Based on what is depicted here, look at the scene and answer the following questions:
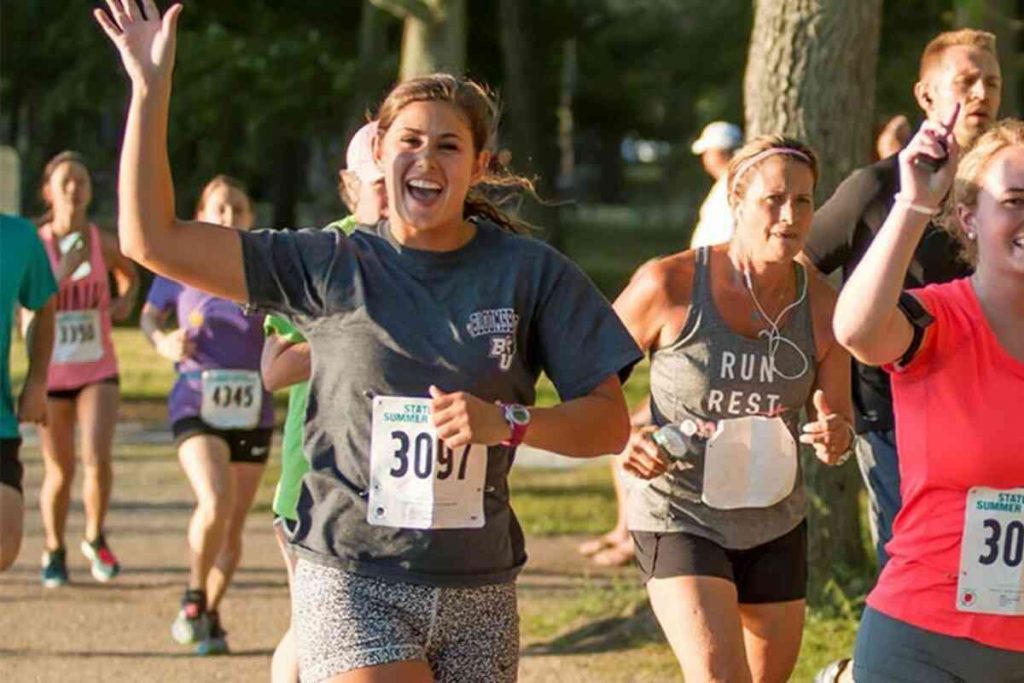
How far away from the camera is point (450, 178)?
4336 millimetres

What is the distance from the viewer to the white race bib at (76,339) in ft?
32.9

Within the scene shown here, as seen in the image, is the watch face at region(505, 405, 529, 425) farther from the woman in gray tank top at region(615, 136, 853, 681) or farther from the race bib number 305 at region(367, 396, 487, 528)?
the woman in gray tank top at region(615, 136, 853, 681)

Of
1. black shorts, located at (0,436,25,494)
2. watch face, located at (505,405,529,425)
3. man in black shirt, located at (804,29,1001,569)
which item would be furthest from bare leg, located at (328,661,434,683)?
black shorts, located at (0,436,25,494)

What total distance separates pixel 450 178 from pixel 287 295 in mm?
417

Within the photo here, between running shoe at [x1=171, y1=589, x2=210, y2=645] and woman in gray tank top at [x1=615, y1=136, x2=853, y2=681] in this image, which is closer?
woman in gray tank top at [x1=615, y1=136, x2=853, y2=681]

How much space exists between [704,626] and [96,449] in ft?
17.1

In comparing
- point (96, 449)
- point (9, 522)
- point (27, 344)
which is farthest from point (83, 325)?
point (9, 522)

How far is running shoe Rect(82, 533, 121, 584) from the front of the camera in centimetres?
991

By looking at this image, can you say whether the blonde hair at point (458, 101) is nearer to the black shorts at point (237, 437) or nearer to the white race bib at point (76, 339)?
the black shorts at point (237, 437)

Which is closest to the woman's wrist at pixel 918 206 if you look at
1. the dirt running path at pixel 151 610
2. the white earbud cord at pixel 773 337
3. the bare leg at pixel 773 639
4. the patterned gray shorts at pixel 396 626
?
the patterned gray shorts at pixel 396 626

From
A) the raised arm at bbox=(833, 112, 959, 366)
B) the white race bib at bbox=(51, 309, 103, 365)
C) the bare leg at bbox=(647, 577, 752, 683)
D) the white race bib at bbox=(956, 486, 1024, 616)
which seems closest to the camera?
the raised arm at bbox=(833, 112, 959, 366)

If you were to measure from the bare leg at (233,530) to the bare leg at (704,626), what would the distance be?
338 centimetres

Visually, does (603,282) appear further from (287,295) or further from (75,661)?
(287,295)

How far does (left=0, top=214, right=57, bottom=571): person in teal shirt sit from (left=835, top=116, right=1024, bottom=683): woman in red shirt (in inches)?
126
